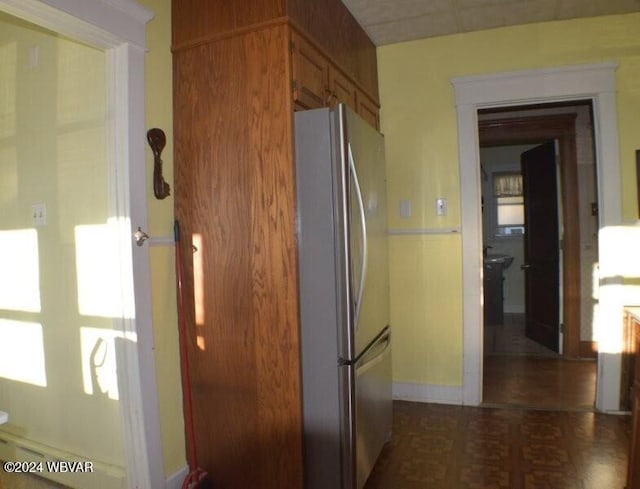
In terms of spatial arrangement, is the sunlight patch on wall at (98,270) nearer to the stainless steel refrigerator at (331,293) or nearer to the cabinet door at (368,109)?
the stainless steel refrigerator at (331,293)

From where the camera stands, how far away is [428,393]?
10.1 feet

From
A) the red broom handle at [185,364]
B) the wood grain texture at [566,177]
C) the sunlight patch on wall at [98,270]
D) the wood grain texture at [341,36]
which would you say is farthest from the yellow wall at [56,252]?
the wood grain texture at [566,177]

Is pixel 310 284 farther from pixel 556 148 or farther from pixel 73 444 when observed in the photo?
pixel 556 148

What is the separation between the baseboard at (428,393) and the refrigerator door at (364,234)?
103cm

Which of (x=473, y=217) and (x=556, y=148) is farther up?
(x=556, y=148)

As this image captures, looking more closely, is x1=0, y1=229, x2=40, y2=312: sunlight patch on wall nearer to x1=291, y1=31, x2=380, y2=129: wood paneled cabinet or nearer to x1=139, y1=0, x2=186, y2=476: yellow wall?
x1=139, y1=0, x2=186, y2=476: yellow wall

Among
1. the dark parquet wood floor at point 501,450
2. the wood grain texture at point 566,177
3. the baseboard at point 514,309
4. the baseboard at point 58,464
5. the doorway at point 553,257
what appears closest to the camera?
the baseboard at point 58,464

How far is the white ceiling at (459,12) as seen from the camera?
2554 mm

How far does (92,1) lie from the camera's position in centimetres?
163

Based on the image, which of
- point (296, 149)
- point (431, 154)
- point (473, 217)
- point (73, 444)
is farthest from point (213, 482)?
point (431, 154)

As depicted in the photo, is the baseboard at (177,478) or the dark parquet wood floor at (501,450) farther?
the dark parquet wood floor at (501,450)

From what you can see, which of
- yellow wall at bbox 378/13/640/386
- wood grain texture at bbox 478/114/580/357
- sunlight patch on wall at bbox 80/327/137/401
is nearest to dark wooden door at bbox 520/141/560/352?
wood grain texture at bbox 478/114/580/357

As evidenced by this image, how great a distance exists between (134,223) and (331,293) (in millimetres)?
856

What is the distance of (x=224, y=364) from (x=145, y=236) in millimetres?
642
